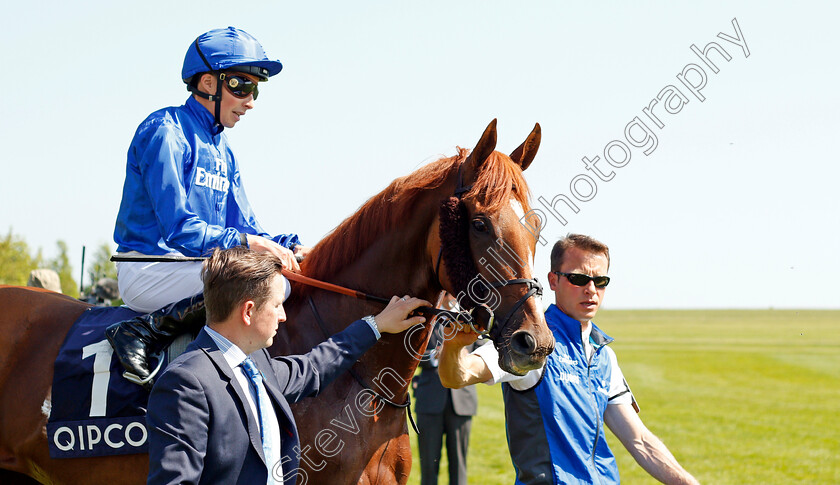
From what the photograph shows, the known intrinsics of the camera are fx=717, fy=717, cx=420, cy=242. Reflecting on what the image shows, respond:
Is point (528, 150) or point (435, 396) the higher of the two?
point (528, 150)

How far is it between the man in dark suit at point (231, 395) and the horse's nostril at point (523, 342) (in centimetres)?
82

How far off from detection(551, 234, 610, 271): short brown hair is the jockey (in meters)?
1.31

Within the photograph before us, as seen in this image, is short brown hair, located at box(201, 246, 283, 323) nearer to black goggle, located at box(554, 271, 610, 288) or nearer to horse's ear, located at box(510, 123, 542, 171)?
horse's ear, located at box(510, 123, 542, 171)

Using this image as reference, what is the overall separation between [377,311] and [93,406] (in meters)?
1.33

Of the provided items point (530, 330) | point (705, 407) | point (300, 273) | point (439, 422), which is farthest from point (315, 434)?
point (705, 407)

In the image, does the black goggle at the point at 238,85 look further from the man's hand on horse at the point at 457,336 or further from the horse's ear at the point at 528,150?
the man's hand on horse at the point at 457,336

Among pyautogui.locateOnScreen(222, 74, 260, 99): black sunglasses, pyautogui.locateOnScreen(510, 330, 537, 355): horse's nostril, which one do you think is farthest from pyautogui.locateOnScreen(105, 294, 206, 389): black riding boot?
pyautogui.locateOnScreen(510, 330, 537, 355): horse's nostril

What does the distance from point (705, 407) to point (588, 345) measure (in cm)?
1692

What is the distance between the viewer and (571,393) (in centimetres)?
337

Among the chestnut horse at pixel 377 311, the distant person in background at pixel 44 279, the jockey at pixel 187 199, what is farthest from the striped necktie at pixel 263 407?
the distant person in background at pixel 44 279

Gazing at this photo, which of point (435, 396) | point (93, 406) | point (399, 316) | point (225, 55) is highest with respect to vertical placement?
point (225, 55)

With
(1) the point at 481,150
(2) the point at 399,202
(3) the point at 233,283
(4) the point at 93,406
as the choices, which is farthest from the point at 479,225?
(4) the point at 93,406

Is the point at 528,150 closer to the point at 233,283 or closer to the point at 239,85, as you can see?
the point at 239,85

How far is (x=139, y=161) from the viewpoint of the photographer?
131 inches
